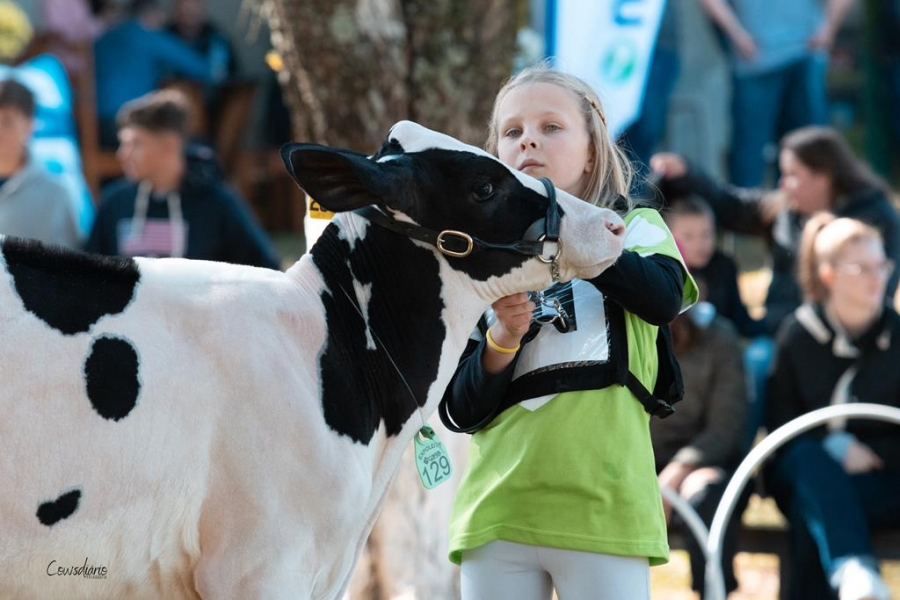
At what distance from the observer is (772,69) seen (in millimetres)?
9758

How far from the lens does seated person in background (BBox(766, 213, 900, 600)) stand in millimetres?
5668

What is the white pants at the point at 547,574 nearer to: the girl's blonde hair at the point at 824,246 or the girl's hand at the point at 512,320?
the girl's hand at the point at 512,320

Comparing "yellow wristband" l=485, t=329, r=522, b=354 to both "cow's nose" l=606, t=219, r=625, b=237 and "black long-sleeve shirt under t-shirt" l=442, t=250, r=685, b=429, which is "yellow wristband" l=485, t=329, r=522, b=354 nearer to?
"black long-sleeve shirt under t-shirt" l=442, t=250, r=685, b=429

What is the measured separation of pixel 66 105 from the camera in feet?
33.2

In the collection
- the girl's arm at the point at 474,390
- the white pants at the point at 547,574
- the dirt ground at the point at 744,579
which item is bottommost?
the white pants at the point at 547,574

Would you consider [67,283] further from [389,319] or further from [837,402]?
[837,402]

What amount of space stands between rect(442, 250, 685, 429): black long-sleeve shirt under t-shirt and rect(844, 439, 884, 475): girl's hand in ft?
8.86

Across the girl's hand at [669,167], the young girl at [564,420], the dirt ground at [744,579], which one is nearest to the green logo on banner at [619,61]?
the girl's hand at [669,167]

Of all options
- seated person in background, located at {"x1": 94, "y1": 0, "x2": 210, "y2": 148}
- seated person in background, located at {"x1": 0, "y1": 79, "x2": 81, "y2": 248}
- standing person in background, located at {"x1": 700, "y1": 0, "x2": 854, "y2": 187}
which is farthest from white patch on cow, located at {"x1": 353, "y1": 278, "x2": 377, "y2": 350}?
seated person in background, located at {"x1": 94, "y1": 0, "x2": 210, "y2": 148}

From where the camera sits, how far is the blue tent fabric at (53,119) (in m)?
9.26

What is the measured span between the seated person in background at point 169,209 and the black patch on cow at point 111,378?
378 cm

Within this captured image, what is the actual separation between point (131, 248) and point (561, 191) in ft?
13.1

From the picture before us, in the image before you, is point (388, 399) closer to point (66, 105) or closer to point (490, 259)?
point (490, 259)

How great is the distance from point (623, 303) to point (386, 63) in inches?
93.8
